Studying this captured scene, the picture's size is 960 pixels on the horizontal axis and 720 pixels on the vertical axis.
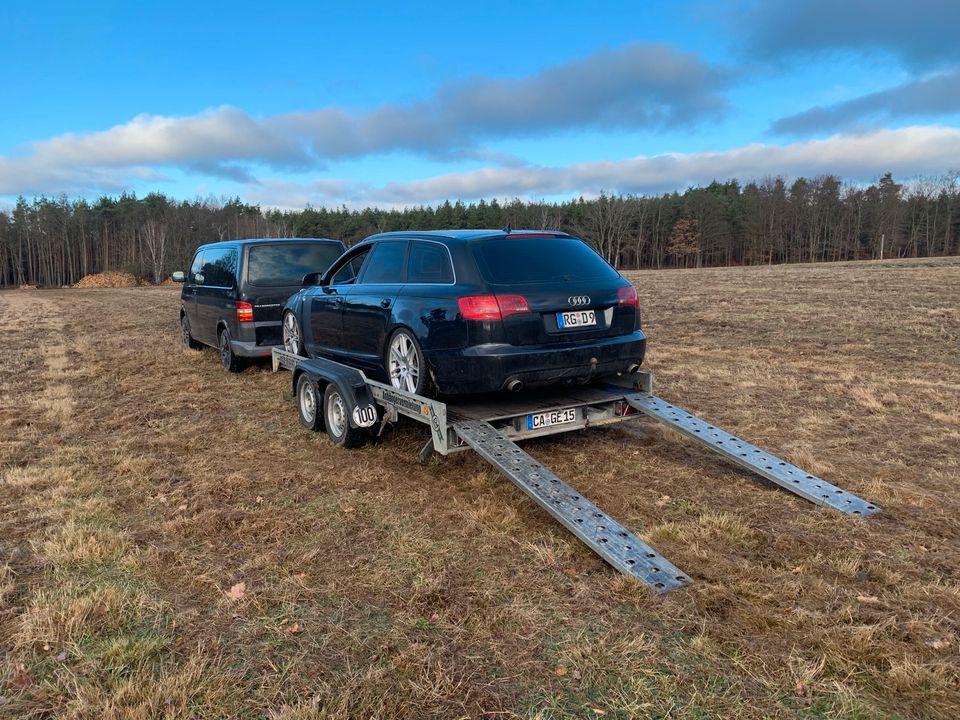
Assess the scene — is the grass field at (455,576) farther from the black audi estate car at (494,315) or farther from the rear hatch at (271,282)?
the rear hatch at (271,282)

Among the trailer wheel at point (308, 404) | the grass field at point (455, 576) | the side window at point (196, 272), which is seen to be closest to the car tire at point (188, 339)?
the side window at point (196, 272)

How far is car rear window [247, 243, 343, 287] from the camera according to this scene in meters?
8.59

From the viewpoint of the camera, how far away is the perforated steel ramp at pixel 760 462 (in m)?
4.11

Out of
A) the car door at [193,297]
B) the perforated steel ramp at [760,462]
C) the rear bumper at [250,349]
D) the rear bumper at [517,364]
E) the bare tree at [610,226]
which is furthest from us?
the bare tree at [610,226]

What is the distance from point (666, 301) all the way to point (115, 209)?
75132 mm

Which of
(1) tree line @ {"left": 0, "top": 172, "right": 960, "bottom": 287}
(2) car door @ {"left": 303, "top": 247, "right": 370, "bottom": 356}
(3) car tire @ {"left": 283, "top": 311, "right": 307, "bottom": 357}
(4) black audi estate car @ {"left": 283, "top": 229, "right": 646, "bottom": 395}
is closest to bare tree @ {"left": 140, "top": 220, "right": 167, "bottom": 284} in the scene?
(1) tree line @ {"left": 0, "top": 172, "right": 960, "bottom": 287}

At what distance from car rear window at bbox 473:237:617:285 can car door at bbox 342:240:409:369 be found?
908mm

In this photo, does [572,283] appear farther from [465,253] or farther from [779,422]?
[779,422]

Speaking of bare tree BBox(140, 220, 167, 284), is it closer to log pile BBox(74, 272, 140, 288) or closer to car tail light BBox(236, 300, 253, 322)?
log pile BBox(74, 272, 140, 288)

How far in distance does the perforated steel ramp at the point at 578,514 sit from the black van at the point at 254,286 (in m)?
5.14

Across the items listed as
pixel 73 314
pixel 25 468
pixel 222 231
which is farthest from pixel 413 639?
pixel 222 231

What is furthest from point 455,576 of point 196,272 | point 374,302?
point 196,272

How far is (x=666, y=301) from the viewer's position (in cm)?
1867

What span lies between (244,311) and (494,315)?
5269mm
